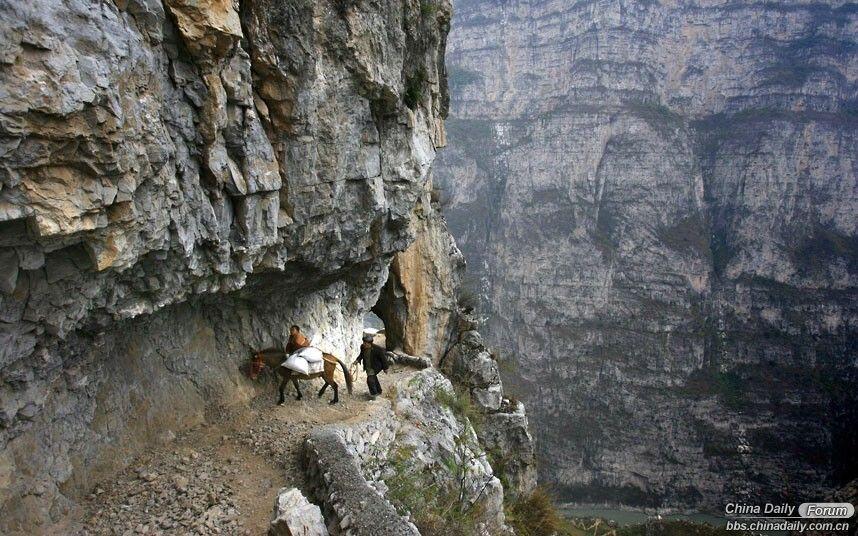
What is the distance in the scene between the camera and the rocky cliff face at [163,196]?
4770 mm

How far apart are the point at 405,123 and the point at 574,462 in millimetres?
42704

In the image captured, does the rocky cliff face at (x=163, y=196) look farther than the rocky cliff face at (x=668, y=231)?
No

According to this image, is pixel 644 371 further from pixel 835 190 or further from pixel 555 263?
pixel 835 190

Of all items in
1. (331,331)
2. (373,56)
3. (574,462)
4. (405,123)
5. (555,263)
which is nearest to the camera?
(373,56)

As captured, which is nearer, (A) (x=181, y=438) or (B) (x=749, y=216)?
(A) (x=181, y=438)

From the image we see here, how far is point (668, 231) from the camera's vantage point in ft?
205

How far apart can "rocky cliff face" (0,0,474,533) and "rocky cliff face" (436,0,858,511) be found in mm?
42110

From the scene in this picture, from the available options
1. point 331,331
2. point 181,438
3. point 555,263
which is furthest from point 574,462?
point 181,438

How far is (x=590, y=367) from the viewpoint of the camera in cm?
5441

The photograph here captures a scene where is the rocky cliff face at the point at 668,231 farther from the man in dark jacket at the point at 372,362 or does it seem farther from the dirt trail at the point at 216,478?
the dirt trail at the point at 216,478

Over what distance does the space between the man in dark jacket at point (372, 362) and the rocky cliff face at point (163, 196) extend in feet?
6.36

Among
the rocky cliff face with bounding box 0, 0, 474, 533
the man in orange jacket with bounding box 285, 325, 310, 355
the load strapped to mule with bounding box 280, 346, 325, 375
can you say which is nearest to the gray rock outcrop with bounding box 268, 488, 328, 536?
the rocky cliff face with bounding box 0, 0, 474, 533

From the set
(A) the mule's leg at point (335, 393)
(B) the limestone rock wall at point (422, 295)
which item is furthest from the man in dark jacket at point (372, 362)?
(B) the limestone rock wall at point (422, 295)

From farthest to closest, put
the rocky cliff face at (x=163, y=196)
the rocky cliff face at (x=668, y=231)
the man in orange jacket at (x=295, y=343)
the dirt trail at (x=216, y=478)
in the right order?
the rocky cliff face at (x=668, y=231), the man in orange jacket at (x=295, y=343), the dirt trail at (x=216, y=478), the rocky cliff face at (x=163, y=196)
